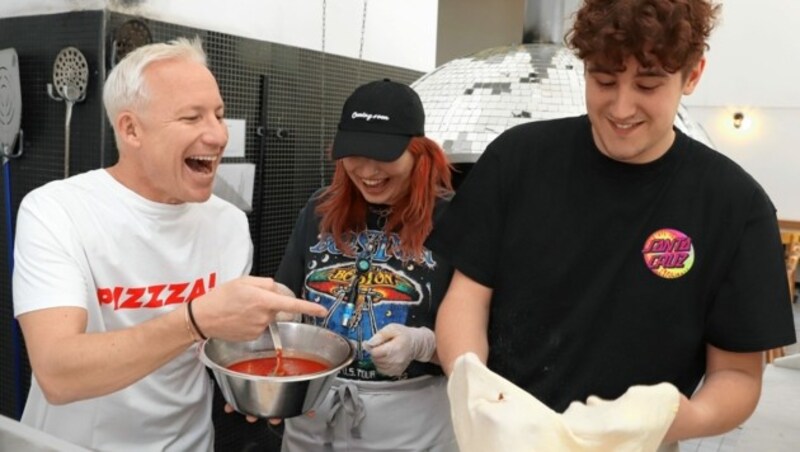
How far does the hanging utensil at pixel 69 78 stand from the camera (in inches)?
81.5

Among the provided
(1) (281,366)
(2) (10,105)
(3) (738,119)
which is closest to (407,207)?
(1) (281,366)

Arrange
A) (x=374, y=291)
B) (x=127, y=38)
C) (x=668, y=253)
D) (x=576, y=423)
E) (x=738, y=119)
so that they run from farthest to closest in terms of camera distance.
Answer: (x=738, y=119) → (x=127, y=38) → (x=374, y=291) → (x=668, y=253) → (x=576, y=423)

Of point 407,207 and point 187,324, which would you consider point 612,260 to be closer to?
point 407,207

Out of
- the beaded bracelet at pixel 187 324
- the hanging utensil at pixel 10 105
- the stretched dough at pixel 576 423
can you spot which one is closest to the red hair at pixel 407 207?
the beaded bracelet at pixel 187 324

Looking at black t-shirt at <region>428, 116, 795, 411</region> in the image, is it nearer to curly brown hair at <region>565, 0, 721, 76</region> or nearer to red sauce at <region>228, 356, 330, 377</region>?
curly brown hair at <region>565, 0, 721, 76</region>

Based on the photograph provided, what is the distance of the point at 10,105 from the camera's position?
223 centimetres

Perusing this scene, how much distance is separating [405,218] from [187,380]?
0.60m

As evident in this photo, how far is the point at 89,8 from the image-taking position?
2047mm

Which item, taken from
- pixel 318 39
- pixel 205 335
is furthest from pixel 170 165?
pixel 318 39

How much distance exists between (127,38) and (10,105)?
0.50 meters

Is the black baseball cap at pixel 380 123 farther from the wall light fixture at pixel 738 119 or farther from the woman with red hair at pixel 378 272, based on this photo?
the wall light fixture at pixel 738 119

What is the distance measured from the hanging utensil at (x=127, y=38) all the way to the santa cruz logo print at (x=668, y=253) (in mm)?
1695

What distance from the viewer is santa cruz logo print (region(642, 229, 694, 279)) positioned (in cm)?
106

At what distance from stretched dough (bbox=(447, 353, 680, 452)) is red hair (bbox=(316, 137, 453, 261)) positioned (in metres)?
0.78
